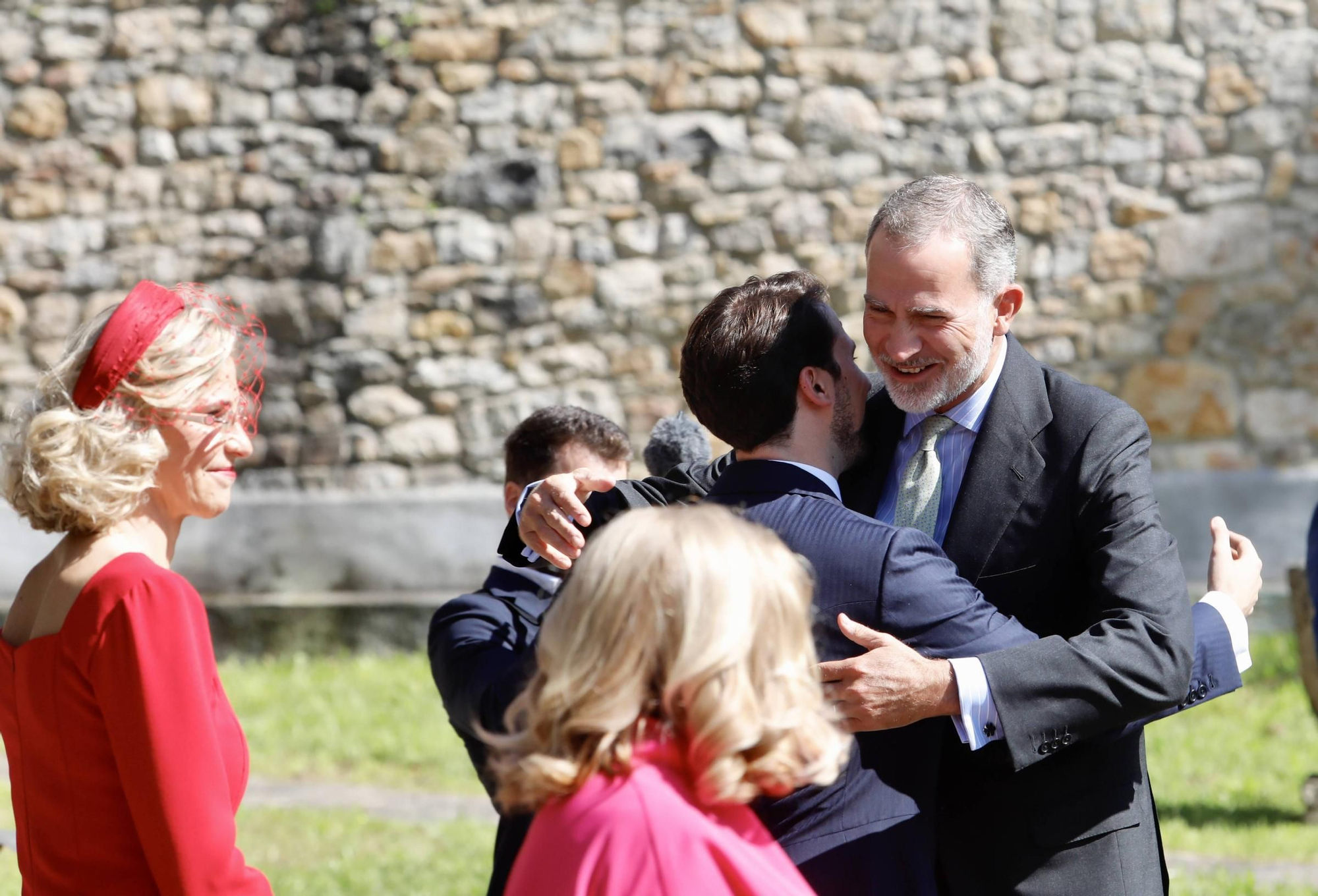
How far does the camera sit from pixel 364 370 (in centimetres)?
784

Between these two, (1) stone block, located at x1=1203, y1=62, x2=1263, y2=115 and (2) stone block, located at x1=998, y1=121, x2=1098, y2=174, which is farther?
(2) stone block, located at x1=998, y1=121, x2=1098, y2=174

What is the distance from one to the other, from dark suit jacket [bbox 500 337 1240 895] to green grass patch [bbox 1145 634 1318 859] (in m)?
3.04

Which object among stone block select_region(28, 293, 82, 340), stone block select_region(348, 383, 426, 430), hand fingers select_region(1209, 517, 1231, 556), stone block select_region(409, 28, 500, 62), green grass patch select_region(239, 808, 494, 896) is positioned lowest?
green grass patch select_region(239, 808, 494, 896)

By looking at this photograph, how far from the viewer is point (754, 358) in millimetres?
2068

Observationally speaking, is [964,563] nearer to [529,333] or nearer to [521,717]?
[521,717]

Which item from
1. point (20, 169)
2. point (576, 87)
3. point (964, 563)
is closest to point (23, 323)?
point (20, 169)

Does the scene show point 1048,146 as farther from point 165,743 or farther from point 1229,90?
point 165,743

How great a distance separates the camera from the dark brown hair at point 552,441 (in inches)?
117

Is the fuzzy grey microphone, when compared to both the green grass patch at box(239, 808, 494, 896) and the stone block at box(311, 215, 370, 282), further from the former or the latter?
the stone block at box(311, 215, 370, 282)

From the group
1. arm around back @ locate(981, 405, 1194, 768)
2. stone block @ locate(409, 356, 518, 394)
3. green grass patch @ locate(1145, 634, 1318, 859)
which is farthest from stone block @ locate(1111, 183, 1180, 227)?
arm around back @ locate(981, 405, 1194, 768)

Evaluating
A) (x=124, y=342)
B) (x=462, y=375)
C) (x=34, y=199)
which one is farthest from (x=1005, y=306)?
(x=34, y=199)

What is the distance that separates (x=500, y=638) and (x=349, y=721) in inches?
187

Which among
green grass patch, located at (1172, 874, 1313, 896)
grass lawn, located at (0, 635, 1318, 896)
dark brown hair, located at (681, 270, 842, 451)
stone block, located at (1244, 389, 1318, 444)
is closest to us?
dark brown hair, located at (681, 270, 842, 451)

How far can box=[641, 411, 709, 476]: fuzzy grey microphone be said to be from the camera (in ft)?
10.2
